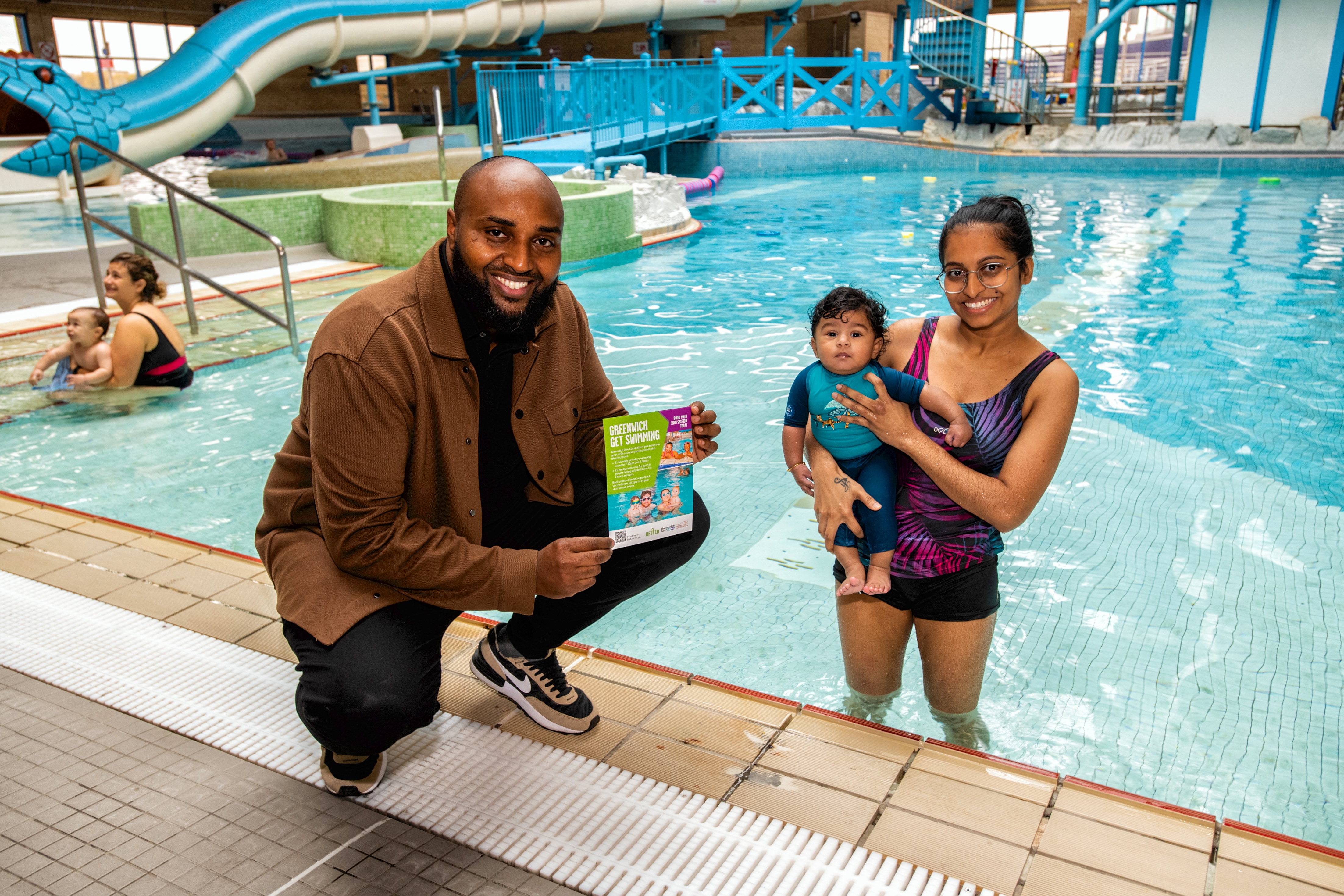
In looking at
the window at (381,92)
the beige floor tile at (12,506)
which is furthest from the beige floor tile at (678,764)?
the window at (381,92)

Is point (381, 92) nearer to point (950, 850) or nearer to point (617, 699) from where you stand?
point (617, 699)

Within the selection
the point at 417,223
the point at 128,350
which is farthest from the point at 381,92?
the point at 128,350

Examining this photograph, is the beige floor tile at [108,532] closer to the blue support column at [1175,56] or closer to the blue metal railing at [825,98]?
the blue metal railing at [825,98]

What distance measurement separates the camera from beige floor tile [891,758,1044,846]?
6.28 feet

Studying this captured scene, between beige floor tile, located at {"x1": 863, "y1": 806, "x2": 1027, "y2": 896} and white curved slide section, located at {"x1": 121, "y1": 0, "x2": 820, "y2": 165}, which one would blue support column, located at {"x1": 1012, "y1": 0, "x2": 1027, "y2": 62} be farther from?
beige floor tile, located at {"x1": 863, "y1": 806, "x2": 1027, "y2": 896}

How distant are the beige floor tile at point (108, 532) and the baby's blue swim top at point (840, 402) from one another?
2.44 meters

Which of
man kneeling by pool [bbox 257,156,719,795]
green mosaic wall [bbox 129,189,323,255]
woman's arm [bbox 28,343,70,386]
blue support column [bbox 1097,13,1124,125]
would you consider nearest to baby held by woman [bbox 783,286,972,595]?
man kneeling by pool [bbox 257,156,719,795]

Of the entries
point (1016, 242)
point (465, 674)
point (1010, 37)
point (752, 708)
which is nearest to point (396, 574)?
point (465, 674)

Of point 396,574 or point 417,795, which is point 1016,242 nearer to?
point 396,574

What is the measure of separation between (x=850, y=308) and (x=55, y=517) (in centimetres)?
305

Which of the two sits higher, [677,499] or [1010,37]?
[1010,37]

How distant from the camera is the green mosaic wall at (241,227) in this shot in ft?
30.5

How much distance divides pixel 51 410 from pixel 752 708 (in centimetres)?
473

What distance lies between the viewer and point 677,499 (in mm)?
2102
